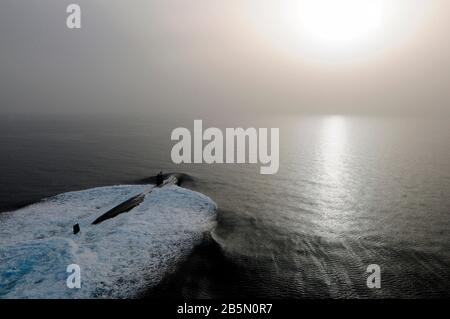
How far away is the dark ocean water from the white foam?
2.61 metres

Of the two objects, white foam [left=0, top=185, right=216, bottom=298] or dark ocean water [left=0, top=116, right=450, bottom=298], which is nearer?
white foam [left=0, top=185, right=216, bottom=298]

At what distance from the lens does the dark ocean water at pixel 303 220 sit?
24562 millimetres

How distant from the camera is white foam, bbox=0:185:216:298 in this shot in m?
23.3

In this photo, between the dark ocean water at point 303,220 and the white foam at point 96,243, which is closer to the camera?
the white foam at point 96,243

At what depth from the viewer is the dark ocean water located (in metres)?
24.6

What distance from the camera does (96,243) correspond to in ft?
97.0

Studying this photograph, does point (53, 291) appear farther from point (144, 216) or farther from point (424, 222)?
point (424, 222)

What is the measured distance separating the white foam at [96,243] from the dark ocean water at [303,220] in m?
2.61

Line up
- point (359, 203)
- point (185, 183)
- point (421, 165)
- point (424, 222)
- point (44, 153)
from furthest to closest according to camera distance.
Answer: point (44, 153), point (421, 165), point (185, 183), point (359, 203), point (424, 222)

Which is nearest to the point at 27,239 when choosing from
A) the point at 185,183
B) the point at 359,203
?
the point at 185,183

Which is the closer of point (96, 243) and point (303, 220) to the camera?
point (96, 243)

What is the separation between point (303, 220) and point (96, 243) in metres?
24.7

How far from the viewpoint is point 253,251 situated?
97.8 feet
